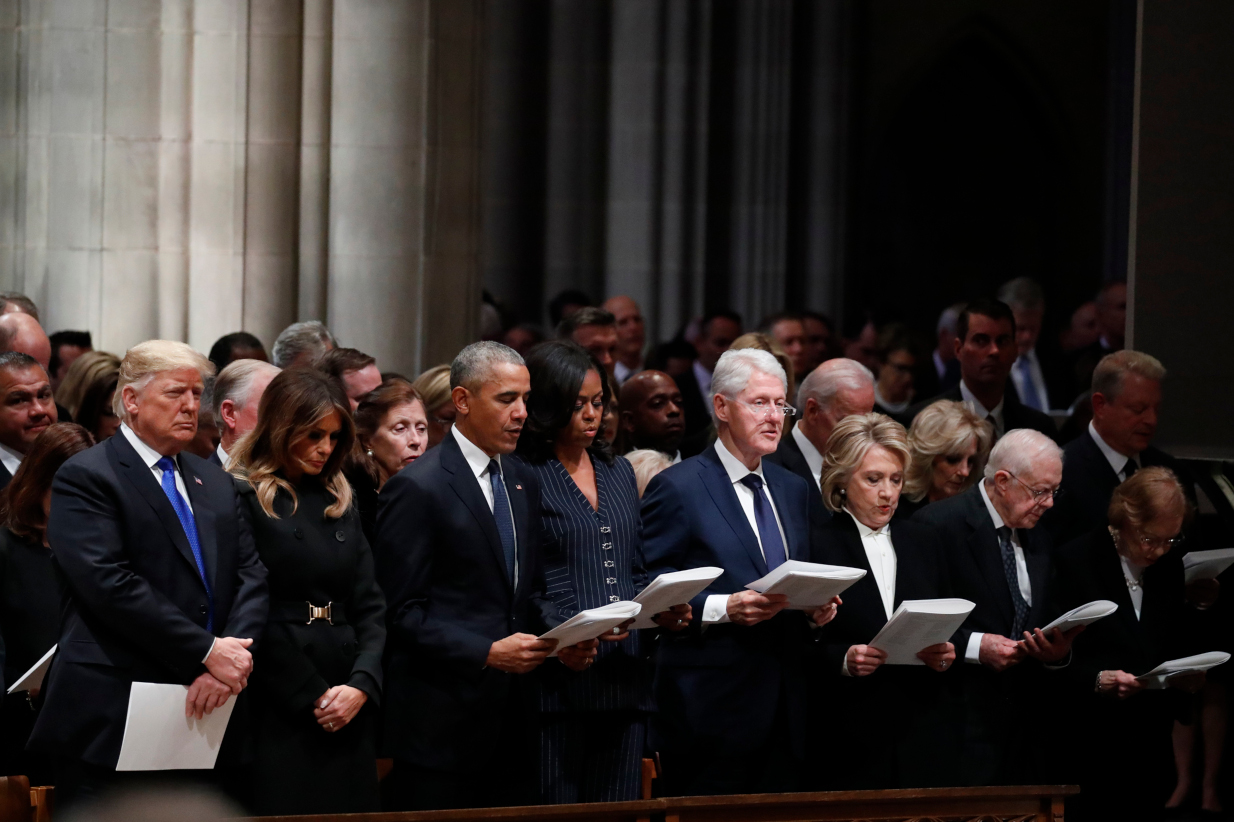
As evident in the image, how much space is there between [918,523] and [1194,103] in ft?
12.5

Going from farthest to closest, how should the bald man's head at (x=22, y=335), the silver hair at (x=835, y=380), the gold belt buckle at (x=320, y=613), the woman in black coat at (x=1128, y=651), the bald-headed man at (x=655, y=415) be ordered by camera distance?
the bald-headed man at (x=655, y=415)
the bald man's head at (x=22, y=335)
the silver hair at (x=835, y=380)
the woman in black coat at (x=1128, y=651)
the gold belt buckle at (x=320, y=613)

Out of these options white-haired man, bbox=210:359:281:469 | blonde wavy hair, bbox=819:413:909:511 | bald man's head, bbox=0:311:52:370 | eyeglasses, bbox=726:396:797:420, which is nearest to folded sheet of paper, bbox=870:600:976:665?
blonde wavy hair, bbox=819:413:909:511

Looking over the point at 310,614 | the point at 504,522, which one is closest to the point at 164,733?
the point at 310,614

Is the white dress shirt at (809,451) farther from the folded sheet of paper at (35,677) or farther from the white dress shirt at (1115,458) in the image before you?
the folded sheet of paper at (35,677)

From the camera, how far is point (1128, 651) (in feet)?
18.7

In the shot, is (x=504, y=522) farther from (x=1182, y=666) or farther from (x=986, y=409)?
(x=986, y=409)

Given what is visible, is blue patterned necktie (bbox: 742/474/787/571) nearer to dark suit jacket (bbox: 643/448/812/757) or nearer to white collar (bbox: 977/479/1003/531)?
dark suit jacket (bbox: 643/448/812/757)

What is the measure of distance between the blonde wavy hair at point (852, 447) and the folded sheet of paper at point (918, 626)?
1.47ft

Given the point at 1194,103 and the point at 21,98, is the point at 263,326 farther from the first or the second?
the point at 1194,103

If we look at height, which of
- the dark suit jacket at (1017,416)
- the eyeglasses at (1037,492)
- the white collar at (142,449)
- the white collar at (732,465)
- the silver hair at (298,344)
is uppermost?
the silver hair at (298,344)

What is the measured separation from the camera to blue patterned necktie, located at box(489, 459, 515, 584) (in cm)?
482

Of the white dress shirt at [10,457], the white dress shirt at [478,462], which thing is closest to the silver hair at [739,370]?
the white dress shirt at [478,462]

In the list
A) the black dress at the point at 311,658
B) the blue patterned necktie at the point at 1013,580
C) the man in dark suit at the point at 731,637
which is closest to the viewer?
the black dress at the point at 311,658

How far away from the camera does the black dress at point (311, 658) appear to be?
4473 mm
